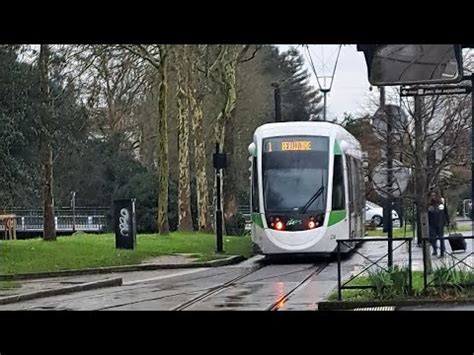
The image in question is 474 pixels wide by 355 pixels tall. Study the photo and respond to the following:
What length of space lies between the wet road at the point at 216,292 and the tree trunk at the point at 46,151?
14.0 ft

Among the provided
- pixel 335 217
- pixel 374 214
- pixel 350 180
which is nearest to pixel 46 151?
pixel 335 217

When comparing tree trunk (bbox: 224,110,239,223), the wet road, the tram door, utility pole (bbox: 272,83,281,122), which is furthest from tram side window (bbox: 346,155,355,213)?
tree trunk (bbox: 224,110,239,223)

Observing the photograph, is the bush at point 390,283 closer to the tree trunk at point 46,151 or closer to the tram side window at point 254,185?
the tram side window at point 254,185

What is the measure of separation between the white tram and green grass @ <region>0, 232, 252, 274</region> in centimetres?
335

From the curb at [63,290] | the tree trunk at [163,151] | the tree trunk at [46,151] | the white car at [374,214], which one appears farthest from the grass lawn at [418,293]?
the white car at [374,214]

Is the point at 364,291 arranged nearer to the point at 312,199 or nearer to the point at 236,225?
the point at 312,199

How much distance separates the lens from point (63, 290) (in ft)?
63.6

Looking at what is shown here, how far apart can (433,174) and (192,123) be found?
19120mm

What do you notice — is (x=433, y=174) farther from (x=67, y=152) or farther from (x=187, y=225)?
(x=187, y=225)

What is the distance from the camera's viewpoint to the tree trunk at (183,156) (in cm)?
3347

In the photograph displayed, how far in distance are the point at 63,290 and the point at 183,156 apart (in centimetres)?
1498

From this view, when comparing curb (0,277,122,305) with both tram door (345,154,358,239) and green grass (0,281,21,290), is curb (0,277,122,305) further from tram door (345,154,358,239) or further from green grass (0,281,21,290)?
tram door (345,154,358,239)
